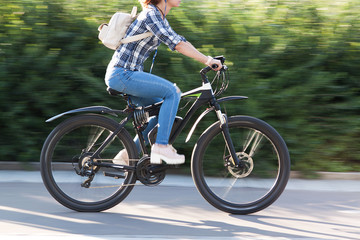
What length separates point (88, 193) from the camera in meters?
4.52

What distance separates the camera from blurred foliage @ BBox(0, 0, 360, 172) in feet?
18.5

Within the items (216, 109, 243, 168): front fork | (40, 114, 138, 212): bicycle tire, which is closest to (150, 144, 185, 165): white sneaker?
(40, 114, 138, 212): bicycle tire

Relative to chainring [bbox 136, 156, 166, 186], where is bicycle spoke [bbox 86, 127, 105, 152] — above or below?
above

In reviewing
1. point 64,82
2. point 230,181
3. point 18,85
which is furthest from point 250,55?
point 18,85

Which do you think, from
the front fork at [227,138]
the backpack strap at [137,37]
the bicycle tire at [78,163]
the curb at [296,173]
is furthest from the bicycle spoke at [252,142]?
the curb at [296,173]

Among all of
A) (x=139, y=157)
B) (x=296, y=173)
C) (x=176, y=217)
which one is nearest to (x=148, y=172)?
(x=139, y=157)

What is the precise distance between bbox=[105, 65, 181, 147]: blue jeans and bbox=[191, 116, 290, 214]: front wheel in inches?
13.8

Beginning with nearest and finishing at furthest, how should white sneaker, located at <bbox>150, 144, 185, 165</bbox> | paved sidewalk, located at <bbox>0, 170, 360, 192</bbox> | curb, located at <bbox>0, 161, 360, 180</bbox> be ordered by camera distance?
white sneaker, located at <bbox>150, 144, 185, 165</bbox> → paved sidewalk, located at <bbox>0, 170, 360, 192</bbox> → curb, located at <bbox>0, 161, 360, 180</bbox>

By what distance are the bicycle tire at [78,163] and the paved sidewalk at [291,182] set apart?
1.01 metres

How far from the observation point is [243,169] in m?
4.36

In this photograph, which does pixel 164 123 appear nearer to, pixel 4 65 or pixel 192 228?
pixel 192 228

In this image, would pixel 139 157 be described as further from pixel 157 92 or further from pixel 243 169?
pixel 243 169

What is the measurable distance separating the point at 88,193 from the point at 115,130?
656 mm

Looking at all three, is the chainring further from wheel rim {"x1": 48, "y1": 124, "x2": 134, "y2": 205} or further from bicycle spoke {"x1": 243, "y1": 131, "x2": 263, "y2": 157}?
bicycle spoke {"x1": 243, "y1": 131, "x2": 263, "y2": 157}
